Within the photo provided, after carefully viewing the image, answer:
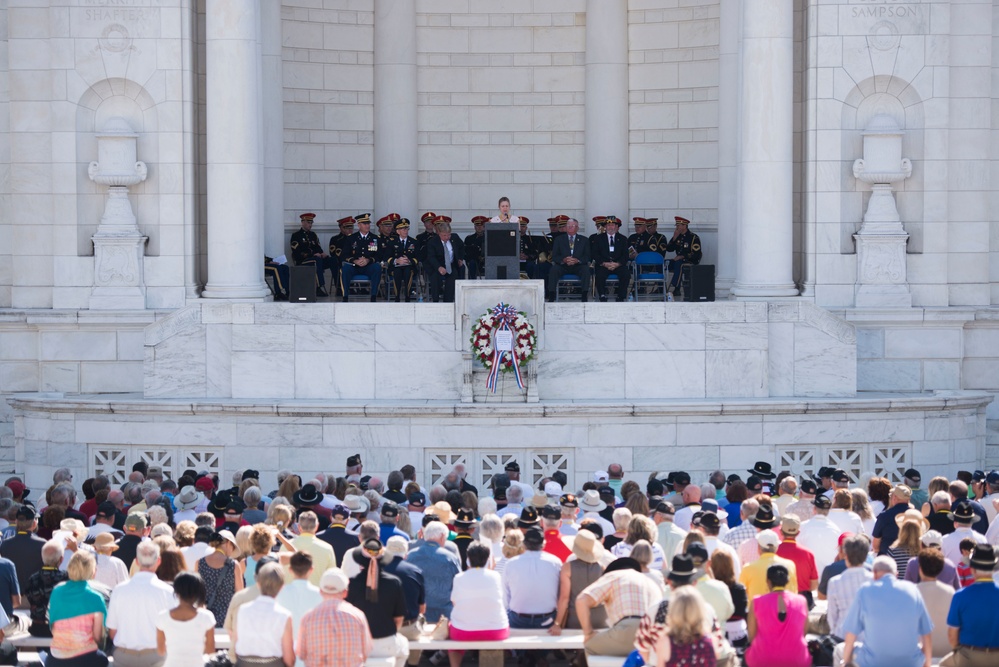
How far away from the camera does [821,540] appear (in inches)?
591

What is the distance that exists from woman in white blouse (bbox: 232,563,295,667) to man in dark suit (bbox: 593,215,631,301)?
15.6 meters

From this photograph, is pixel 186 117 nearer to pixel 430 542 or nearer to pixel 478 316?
pixel 478 316

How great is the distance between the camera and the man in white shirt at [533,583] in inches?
536

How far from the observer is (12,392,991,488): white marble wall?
894 inches

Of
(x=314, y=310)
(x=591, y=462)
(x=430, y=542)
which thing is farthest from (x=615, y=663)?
(x=314, y=310)

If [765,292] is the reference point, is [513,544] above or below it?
below

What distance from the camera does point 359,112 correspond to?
29.9 m

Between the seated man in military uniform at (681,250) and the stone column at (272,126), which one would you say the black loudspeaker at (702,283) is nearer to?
the seated man in military uniform at (681,250)

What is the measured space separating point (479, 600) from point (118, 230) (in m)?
13.7

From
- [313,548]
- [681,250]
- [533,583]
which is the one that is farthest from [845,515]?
[681,250]

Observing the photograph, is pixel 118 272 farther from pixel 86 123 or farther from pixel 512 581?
pixel 512 581

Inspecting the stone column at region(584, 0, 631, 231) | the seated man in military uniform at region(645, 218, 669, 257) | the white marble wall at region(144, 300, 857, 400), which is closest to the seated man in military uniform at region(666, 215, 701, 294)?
the seated man in military uniform at region(645, 218, 669, 257)

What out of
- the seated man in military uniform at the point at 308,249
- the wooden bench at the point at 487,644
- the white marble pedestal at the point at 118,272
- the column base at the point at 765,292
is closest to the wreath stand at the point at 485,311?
the column base at the point at 765,292

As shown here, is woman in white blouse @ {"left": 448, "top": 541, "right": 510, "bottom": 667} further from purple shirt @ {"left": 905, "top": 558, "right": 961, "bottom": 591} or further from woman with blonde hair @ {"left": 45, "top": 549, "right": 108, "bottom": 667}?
purple shirt @ {"left": 905, "top": 558, "right": 961, "bottom": 591}
